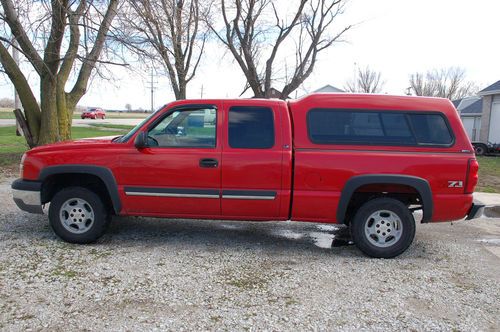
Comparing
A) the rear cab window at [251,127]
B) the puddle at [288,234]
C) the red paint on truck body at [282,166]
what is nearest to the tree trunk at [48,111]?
the red paint on truck body at [282,166]

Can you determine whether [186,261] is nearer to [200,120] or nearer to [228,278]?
[228,278]

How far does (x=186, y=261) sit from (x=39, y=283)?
1.48m

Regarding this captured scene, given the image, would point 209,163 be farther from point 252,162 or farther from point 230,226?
point 230,226

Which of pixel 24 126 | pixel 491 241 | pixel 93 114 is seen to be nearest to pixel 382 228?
pixel 491 241

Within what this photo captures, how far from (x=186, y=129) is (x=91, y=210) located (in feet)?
5.11

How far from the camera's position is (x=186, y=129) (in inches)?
196

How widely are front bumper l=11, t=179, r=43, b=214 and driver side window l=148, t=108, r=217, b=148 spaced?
60.6 inches

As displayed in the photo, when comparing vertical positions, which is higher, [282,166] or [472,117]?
[472,117]

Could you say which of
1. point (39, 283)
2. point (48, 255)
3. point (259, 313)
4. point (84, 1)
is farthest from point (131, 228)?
point (84, 1)

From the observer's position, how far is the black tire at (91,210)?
5004 mm

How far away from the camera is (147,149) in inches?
192

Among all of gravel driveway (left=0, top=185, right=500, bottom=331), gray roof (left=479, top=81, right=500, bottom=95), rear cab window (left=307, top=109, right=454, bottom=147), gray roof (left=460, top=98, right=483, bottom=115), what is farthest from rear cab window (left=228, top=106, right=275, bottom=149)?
gray roof (left=460, top=98, right=483, bottom=115)

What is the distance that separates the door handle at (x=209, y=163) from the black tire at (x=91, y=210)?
4.58 ft

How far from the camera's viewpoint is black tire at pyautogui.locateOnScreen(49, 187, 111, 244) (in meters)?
5.00
